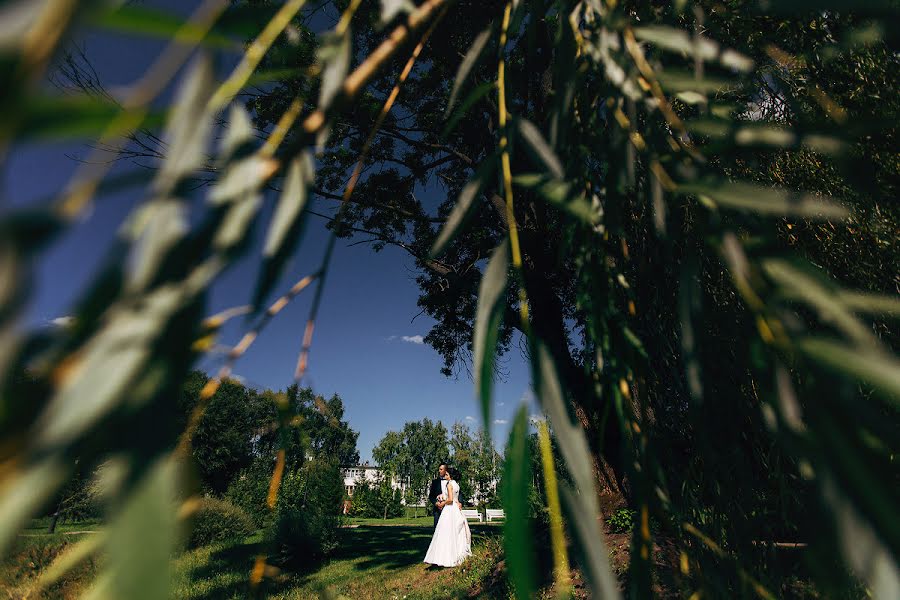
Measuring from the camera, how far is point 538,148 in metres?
0.48

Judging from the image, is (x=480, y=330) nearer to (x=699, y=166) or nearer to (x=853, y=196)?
(x=699, y=166)

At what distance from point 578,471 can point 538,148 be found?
337 millimetres

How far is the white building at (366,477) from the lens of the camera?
35.2 meters

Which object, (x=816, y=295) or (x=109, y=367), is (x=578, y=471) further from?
(x=109, y=367)

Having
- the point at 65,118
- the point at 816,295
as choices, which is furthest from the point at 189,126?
the point at 816,295

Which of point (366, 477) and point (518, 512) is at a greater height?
point (518, 512)

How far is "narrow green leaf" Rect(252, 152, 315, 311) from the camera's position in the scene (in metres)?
0.31

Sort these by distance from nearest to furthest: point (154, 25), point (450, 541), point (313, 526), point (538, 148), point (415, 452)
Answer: point (154, 25), point (538, 148), point (450, 541), point (313, 526), point (415, 452)

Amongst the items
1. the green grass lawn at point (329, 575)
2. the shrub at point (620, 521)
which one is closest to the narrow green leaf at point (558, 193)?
the green grass lawn at point (329, 575)

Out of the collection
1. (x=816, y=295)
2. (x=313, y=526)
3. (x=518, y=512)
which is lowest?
(x=313, y=526)

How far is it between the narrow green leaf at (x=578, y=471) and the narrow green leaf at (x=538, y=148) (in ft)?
0.62

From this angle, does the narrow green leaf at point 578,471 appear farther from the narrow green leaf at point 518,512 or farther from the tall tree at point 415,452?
the tall tree at point 415,452

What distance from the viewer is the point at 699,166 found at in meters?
0.44

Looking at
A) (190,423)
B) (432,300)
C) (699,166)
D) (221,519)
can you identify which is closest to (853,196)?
(699,166)
